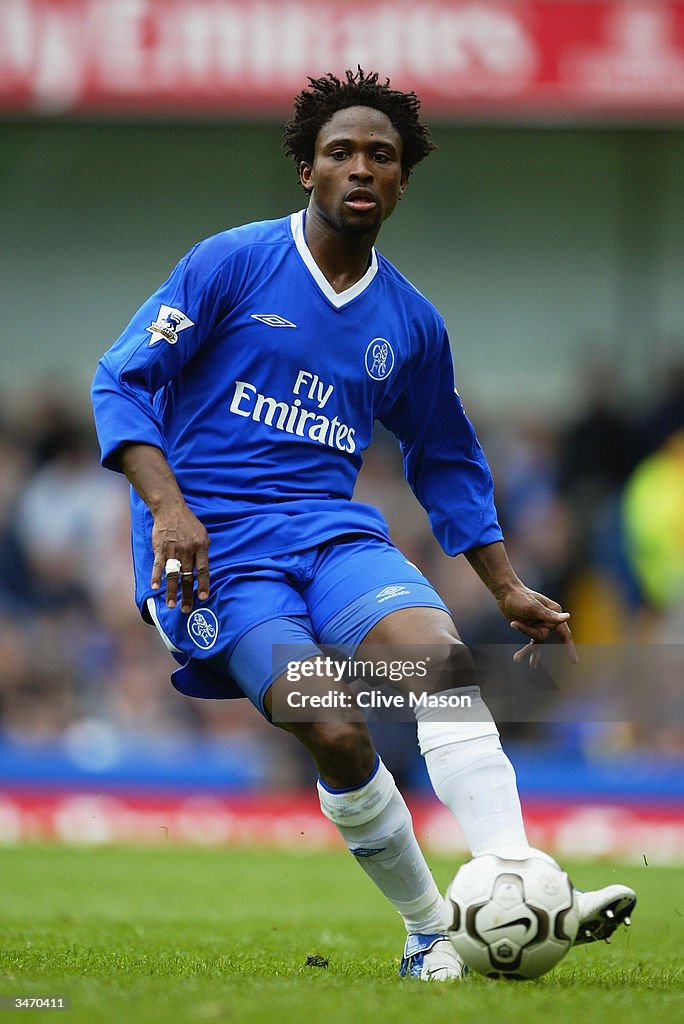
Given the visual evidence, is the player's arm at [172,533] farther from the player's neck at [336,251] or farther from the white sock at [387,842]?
the player's neck at [336,251]

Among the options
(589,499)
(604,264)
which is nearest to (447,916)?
(589,499)

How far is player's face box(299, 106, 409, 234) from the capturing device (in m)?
4.86

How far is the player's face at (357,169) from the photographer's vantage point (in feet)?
15.9

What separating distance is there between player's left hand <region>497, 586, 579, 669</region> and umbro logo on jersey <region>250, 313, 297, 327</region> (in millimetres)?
1124

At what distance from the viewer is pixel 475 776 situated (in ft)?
14.1

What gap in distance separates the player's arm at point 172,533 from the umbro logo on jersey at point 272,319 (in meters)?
0.60

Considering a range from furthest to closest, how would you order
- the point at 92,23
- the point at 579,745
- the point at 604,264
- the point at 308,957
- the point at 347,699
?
the point at 604,264 → the point at 92,23 → the point at 579,745 → the point at 308,957 → the point at 347,699

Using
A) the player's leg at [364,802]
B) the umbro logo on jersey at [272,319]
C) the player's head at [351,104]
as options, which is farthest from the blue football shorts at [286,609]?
the player's head at [351,104]

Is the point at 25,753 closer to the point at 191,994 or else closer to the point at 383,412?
the point at 383,412

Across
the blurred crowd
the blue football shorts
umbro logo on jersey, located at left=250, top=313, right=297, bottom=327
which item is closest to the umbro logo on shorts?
the blue football shorts

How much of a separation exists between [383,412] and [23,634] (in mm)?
7881

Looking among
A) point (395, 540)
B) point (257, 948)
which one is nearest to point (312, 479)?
point (257, 948)

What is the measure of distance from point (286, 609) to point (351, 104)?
1605 mm

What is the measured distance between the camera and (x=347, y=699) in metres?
4.46
